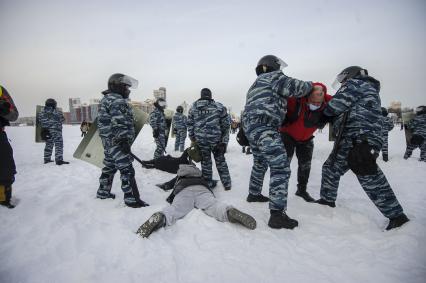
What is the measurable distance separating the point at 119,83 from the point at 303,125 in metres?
2.75

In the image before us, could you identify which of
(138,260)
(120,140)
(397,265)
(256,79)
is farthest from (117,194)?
(397,265)

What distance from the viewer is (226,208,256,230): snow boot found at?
2646mm

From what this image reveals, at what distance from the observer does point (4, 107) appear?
3.45 m

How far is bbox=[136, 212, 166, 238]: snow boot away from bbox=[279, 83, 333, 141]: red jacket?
6.72 ft

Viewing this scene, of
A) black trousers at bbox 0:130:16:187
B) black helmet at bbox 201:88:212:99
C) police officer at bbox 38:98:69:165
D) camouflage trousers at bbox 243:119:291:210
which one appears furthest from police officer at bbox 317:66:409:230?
police officer at bbox 38:98:69:165

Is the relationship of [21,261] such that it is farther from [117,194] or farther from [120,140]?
[117,194]

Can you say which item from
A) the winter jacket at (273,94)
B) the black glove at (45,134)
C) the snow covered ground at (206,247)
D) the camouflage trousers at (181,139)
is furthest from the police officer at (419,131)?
the black glove at (45,134)

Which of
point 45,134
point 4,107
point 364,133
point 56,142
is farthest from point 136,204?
point 45,134

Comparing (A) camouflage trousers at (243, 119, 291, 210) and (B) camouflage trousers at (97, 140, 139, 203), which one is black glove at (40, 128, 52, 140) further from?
(A) camouflage trousers at (243, 119, 291, 210)

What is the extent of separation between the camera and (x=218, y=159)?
486 centimetres

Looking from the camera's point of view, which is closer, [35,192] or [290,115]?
[290,115]

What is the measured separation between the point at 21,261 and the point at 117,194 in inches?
90.5

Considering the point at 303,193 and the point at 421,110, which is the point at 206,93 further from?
the point at 421,110

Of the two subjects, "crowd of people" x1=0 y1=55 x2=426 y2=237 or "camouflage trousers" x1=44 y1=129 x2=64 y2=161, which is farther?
"camouflage trousers" x1=44 y1=129 x2=64 y2=161
